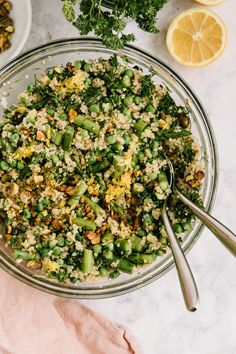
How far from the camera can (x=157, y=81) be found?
1.99 m

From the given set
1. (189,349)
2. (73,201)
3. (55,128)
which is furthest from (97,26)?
(189,349)

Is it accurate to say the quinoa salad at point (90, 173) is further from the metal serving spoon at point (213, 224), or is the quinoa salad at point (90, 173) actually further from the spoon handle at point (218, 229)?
the spoon handle at point (218, 229)

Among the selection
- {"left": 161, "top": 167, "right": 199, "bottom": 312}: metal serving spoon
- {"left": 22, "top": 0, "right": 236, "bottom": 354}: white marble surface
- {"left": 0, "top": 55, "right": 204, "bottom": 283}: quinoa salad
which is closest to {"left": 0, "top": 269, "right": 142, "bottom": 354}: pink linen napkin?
{"left": 22, "top": 0, "right": 236, "bottom": 354}: white marble surface

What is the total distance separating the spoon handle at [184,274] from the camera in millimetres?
1467

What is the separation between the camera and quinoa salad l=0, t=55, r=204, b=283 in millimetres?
1770

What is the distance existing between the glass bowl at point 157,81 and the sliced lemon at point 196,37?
4.3 inches

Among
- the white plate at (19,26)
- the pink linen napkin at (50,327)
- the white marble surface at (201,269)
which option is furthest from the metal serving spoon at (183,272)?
the white plate at (19,26)

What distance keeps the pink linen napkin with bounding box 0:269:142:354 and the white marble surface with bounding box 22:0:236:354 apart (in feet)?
0.18

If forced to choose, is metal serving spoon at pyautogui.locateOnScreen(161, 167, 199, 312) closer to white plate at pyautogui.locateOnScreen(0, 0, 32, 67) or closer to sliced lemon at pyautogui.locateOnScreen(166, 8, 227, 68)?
sliced lemon at pyautogui.locateOnScreen(166, 8, 227, 68)

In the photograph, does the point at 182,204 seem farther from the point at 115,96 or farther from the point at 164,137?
the point at 115,96

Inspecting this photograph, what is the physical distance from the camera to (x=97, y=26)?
1.75 metres

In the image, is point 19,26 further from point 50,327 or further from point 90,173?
point 50,327

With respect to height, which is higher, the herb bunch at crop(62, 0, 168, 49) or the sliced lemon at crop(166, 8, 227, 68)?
the sliced lemon at crop(166, 8, 227, 68)

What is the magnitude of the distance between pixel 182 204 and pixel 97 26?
60 centimetres
